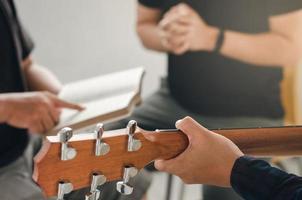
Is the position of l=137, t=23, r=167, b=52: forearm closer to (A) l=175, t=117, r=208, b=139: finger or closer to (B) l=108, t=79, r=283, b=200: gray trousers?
(B) l=108, t=79, r=283, b=200: gray trousers

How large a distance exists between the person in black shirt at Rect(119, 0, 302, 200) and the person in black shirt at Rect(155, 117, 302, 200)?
1.67ft

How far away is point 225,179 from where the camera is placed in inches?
30.6

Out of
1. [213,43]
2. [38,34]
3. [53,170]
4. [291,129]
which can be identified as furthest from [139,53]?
[53,170]

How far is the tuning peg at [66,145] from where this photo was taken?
2.27 ft

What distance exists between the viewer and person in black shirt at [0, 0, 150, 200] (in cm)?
108

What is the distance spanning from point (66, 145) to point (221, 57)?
2.59ft

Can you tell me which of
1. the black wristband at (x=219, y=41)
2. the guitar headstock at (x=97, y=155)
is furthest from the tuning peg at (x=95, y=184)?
the black wristband at (x=219, y=41)

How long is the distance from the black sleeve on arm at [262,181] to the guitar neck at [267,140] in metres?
0.09

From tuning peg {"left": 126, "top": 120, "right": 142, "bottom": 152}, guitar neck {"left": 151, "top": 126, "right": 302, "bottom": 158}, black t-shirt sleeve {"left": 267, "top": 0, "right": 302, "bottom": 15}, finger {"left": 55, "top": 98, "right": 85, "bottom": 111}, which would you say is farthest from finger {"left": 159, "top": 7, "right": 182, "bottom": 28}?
tuning peg {"left": 126, "top": 120, "right": 142, "bottom": 152}

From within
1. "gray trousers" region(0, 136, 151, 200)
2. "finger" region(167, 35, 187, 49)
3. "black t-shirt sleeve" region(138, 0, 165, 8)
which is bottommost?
"gray trousers" region(0, 136, 151, 200)

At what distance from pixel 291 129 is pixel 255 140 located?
89mm

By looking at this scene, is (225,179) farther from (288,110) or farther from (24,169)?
(288,110)

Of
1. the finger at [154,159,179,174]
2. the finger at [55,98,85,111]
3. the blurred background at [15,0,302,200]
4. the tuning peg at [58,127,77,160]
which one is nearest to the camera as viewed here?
the tuning peg at [58,127,77,160]

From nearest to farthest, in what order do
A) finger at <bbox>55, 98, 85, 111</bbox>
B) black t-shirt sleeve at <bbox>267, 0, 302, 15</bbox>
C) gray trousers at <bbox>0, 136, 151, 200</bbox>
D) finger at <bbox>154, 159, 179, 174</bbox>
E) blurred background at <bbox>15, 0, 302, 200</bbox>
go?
finger at <bbox>154, 159, 179, 174</bbox> < gray trousers at <bbox>0, 136, 151, 200</bbox> < finger at <bbox>55, 98, 85, 111</bbox> < black t-shirt sleeve at <bbox>267, 0, 302, 15</bbox> < blurred background at <bbox>15, 0, 302, 200</bbox>
